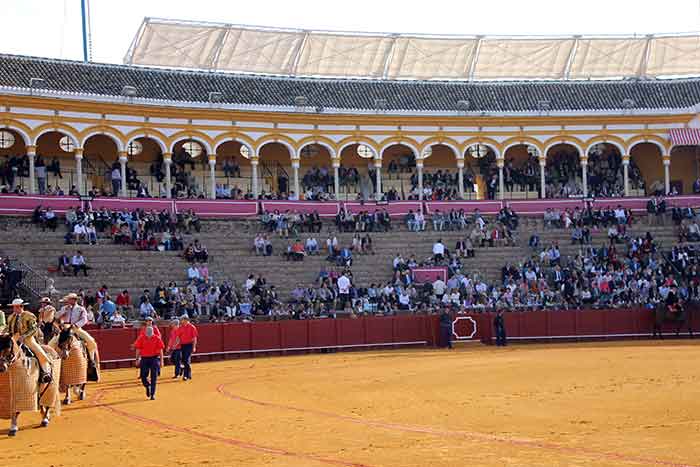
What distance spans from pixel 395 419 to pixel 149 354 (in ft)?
18.0

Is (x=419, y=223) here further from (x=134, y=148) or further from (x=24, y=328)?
(x=24, y=328)

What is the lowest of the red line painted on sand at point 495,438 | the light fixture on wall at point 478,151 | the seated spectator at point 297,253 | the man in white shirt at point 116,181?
the red line painted on sand at point 495,438

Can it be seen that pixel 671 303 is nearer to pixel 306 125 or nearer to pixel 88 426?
pixel 306 125

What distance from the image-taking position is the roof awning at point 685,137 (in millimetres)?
42312

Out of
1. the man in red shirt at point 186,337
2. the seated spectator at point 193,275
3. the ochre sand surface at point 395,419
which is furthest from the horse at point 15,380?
the seated spectator at point 193,275

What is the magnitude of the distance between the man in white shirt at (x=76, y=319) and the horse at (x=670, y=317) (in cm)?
1896

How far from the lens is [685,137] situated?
4241cm

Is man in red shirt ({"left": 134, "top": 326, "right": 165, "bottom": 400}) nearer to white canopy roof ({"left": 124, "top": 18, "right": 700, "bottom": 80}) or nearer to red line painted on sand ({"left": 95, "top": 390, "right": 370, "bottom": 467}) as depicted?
red line painted on sand ({"left": 95, "top": 390, "right": 370, "bottom": 467})

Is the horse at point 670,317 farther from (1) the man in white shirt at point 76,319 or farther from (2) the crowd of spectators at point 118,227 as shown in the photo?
(1) the man in white shirt at point 76,319

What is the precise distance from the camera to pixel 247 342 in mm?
28094

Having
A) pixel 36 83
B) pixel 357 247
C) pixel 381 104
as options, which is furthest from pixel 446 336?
pixel 36 83

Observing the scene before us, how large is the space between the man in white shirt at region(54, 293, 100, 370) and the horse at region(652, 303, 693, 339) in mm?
18960

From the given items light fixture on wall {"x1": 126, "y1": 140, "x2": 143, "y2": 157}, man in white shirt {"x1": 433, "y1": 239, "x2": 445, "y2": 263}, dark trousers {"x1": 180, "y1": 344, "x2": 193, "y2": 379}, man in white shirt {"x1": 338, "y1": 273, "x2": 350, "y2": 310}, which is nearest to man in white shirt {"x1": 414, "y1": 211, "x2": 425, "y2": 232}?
man in white shirt {"x1": 433, "y1": 239, "x2": 445, "y2": 263}

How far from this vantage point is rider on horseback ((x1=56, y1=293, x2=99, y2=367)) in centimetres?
1623
